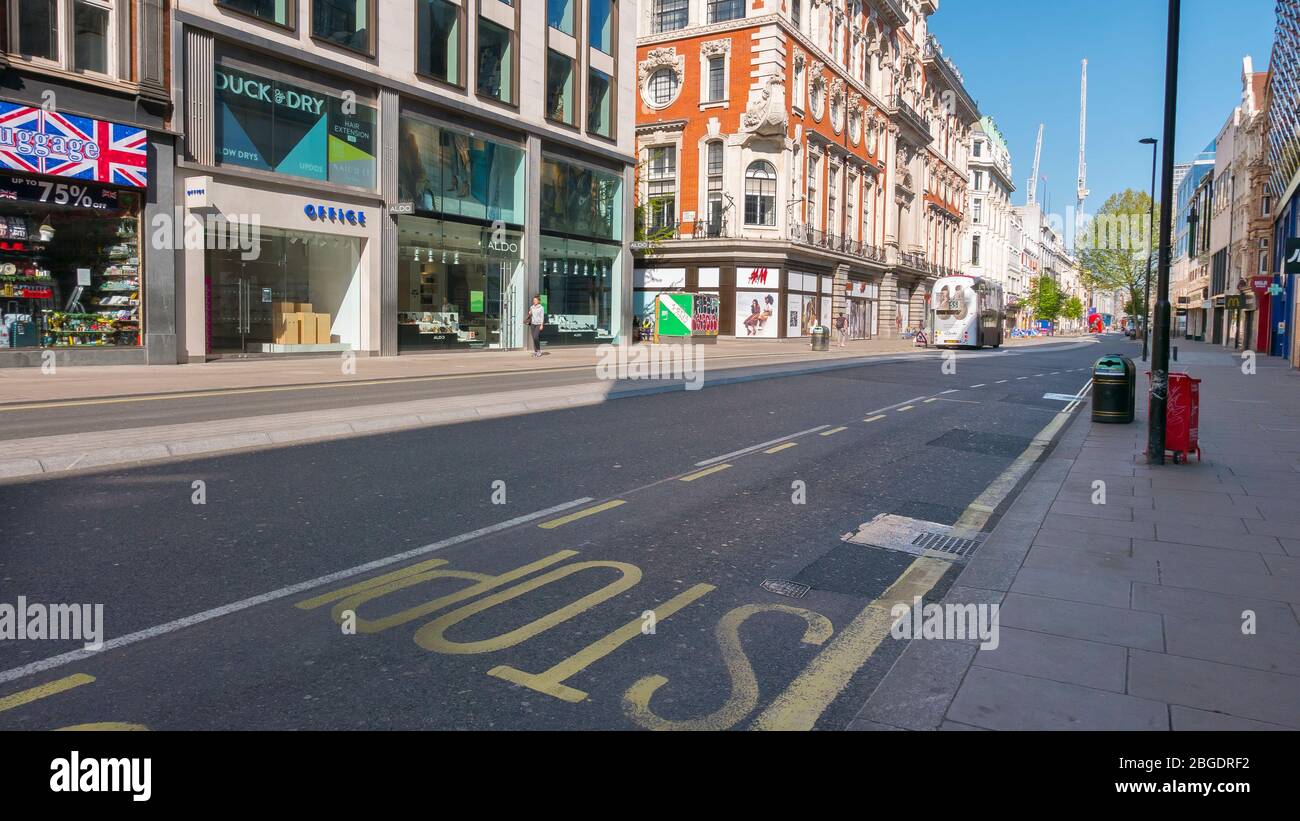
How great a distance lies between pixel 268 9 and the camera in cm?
2184

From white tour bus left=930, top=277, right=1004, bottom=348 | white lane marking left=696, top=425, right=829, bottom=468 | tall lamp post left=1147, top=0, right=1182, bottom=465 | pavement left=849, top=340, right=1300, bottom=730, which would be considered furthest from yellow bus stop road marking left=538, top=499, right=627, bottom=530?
white tour bus left=930, top=277, right=1004, bottom=348

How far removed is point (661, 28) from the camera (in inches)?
2037

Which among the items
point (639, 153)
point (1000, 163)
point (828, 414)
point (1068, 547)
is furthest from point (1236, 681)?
point (1000, 163)

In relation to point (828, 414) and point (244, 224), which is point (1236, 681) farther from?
point (244, 224)

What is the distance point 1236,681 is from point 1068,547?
2334 mm

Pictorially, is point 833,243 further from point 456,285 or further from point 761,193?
point 456,285

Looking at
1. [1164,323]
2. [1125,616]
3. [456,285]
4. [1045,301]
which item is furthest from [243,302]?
[1045,301]

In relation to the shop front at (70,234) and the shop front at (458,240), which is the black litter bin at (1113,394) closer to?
the shop front at (458,240)

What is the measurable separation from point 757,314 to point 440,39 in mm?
24911

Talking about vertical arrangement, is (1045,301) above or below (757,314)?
above

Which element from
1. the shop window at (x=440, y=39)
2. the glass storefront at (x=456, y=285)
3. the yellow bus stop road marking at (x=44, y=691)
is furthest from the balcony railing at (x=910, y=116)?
the yellow bus stop road marking at (x=44, y=691)

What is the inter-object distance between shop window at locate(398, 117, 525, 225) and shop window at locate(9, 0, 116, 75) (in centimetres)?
841

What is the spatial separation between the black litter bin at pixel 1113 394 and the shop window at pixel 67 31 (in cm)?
2016

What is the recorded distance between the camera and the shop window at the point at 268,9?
2100 centimetres
